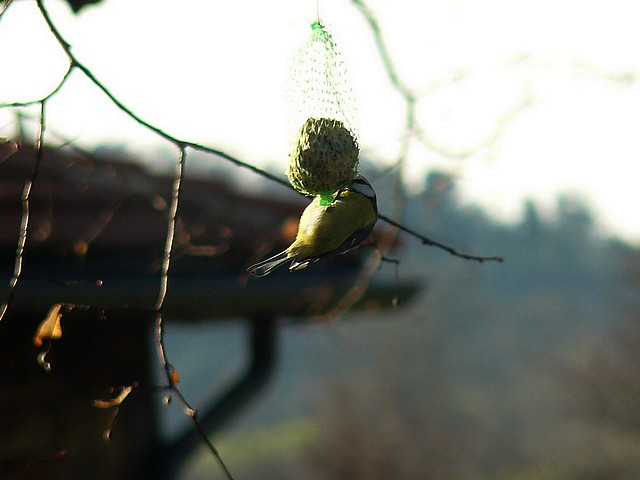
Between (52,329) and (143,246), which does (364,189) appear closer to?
(52,329)

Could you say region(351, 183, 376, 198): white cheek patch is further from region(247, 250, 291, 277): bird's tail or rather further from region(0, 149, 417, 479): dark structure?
region(0, 149, 417, 479): dark structure

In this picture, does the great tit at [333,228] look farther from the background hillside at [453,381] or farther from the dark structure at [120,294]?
the background hillside at [453,381]

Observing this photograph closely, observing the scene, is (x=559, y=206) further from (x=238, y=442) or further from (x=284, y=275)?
(x=284, y=275)

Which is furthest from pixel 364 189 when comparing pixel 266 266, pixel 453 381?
pixel 453 381

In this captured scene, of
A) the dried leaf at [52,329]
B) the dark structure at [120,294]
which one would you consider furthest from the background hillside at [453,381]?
the dried leaf at [52,329]

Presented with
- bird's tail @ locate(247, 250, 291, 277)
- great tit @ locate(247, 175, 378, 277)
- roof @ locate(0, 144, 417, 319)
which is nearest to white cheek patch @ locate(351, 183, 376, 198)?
great tit @ locate(247, 175, 378, 277)

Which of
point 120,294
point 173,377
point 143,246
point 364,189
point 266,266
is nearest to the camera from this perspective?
point 173,377

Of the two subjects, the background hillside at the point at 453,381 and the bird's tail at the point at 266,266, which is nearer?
the bird's tail at the point at 266,266

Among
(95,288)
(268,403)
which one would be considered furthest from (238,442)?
(95,288)
